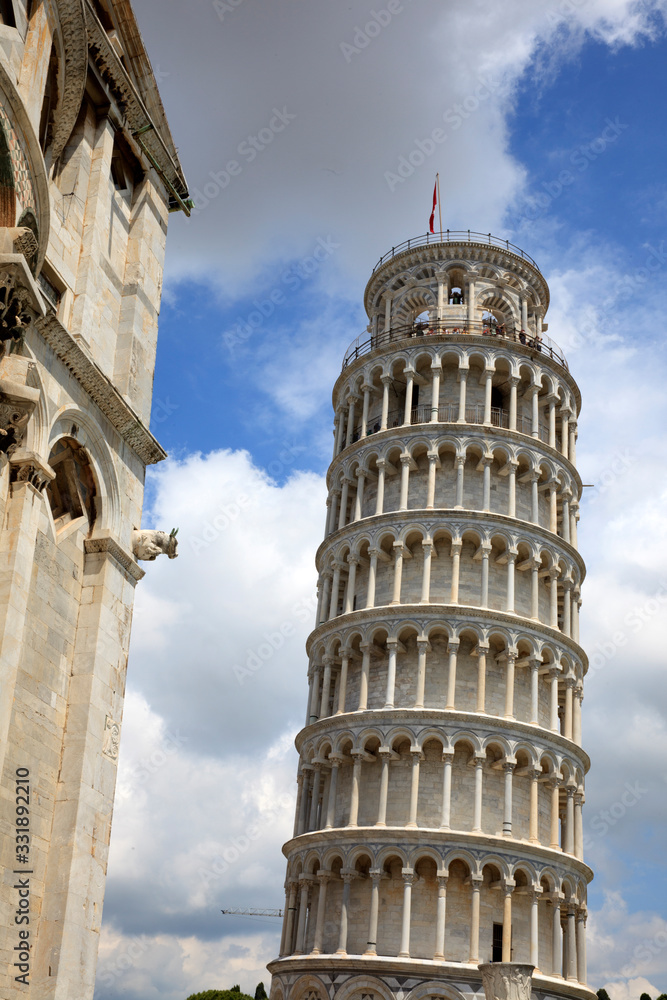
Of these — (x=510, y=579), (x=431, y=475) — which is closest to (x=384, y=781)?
(x=510, y=579)

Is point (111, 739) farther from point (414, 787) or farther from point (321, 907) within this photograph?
point (321, 907)

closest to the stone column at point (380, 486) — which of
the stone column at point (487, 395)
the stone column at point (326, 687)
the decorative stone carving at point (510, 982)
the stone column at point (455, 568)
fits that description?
the stone column at point (455, 568)

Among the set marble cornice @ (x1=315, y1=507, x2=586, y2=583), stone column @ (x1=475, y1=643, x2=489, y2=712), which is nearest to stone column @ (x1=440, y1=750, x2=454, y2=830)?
stone column @ (x1=475, y1=643, x2=489, y2=712)

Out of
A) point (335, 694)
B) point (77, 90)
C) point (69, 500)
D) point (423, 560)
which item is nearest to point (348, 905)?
point (335, 694)

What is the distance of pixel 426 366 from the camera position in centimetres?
4888

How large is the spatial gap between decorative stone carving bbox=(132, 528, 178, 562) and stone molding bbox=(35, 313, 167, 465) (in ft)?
4.53

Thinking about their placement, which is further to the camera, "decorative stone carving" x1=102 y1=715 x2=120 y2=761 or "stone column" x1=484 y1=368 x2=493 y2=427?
"stone column" x1=484 y1=368 x2=493 y2=427

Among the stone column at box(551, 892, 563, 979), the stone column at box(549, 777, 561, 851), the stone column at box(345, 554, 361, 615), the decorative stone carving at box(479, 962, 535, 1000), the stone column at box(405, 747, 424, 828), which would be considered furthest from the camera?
the stone column at box(345, 554, 361, 615)

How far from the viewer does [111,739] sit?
54.0ft

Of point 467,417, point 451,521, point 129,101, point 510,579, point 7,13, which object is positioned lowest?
point 7,13

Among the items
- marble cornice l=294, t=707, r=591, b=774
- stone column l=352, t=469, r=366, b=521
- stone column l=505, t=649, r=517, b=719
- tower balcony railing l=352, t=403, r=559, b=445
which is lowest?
marble cornice l=294, t=707, r=591, b=774

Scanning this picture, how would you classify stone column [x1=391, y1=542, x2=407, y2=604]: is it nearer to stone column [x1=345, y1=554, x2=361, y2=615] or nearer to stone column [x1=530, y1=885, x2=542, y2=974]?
stone column [x1=345, y1=554, x2=361, y2=615]

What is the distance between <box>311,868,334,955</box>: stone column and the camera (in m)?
39.4

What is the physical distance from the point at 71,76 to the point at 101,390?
17.2ft
